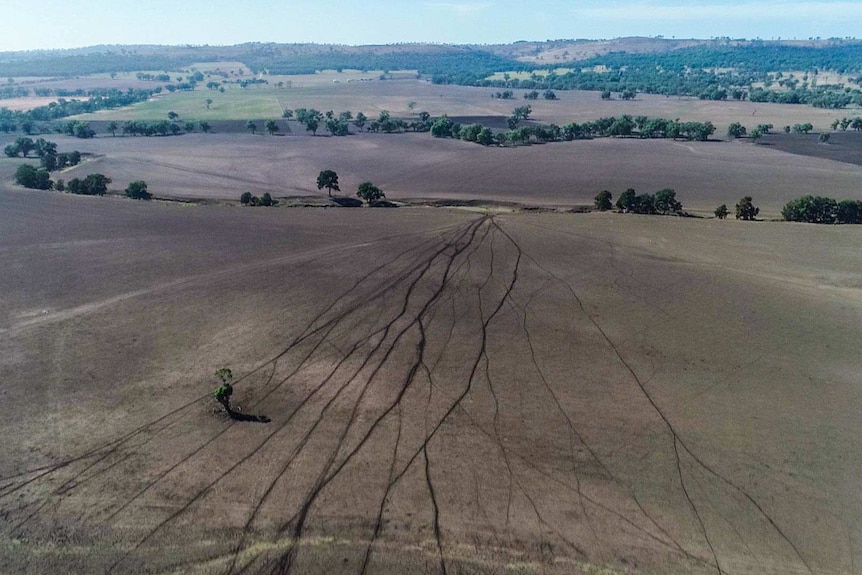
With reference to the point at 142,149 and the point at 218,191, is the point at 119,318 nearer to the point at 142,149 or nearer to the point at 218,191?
the point at 218,191

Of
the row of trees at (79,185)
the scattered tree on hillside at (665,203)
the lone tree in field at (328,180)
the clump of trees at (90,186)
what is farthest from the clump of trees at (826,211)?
the clump of trees at (90,186)

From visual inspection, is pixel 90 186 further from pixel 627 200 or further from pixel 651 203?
pixel 651 203

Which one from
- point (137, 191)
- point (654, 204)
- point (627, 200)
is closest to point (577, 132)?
point (654, 204)

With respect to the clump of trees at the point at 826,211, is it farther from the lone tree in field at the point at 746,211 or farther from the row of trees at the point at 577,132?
the row of trees at the point at 577,132

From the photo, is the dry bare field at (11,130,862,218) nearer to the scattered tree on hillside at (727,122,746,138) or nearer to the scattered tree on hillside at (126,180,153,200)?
the scattered tree on hillside at (126,180,153,200)

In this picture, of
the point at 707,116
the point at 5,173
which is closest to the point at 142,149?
the point at 5,173

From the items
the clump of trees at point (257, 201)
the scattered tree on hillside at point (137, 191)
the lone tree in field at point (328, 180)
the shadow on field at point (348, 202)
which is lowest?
the shadow on field at point (348, 202)

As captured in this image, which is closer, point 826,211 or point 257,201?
point 826,211
